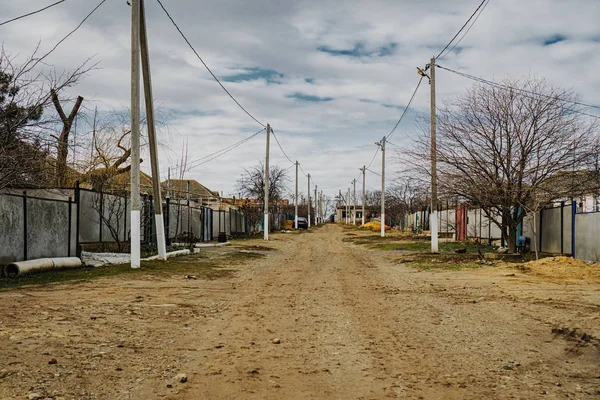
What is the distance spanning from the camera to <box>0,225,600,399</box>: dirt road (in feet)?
15.5

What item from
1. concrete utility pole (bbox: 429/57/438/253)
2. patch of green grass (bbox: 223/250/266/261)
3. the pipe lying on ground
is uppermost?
concrete utility pole (bbox: 429/57/438/253)

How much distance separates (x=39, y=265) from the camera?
13.3m

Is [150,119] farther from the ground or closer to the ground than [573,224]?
farther from the ground

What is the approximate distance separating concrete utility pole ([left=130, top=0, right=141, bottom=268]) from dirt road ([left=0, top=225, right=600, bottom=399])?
141 inches

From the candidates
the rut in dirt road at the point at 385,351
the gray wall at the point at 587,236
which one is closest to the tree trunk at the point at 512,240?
the gray wall at the point at 587,236

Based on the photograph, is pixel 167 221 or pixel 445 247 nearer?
pixel 167 221

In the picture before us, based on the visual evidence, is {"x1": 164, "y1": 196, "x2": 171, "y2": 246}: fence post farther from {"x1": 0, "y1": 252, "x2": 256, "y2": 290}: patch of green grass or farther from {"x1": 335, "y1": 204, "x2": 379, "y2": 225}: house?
{"x1": 335, "y1": 204, "x2": 379, "y2": 225}: house

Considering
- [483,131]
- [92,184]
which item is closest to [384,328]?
[483,131]

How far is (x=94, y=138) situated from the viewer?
27.5 metres

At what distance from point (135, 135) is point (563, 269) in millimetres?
A: 11259

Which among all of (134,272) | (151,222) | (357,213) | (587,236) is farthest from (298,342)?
(357,213)

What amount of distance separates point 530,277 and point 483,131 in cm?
708

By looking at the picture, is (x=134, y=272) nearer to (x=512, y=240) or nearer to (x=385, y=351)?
(x=385, y=351)

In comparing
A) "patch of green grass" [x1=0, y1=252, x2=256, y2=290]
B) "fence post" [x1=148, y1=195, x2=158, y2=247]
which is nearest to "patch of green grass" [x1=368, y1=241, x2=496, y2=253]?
"patch of green grass" [x1=0, y1=252, x2=256, y2=290]
